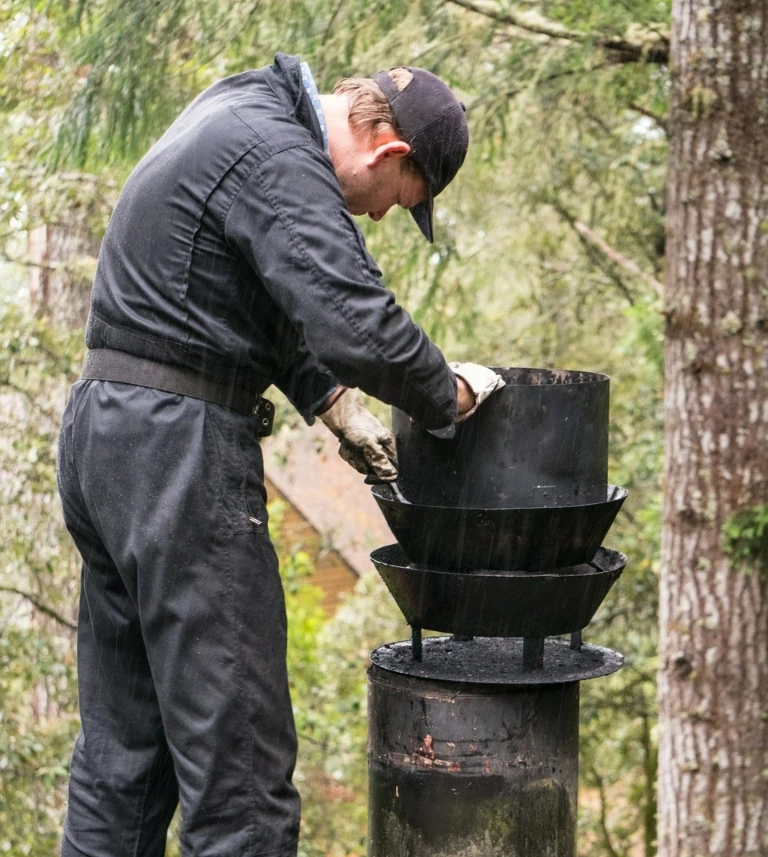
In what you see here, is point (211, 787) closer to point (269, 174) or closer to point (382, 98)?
point (269, 174)

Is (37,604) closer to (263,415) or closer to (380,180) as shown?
(263,415)

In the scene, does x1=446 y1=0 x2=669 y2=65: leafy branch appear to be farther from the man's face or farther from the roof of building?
the roof of building

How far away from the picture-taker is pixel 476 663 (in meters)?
2.98

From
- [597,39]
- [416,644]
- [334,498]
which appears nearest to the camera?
[416,644]

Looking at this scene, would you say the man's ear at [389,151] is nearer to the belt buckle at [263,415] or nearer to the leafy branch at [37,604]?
the belt buckle at [263,415]

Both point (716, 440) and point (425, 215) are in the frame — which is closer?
point (425, 215)

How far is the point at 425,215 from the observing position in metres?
2.70

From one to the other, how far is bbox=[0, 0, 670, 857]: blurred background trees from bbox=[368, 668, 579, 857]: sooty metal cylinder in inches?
113

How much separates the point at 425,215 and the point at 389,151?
27 centimetres

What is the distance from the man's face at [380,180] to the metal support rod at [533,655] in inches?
44.3

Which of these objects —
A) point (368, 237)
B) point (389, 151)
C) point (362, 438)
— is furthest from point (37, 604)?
point (389, 151)

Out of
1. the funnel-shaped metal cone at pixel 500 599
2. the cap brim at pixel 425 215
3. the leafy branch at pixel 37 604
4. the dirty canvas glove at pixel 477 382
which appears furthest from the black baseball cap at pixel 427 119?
the leafy branch at pixel 37 604

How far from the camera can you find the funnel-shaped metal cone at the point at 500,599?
2.67 metres

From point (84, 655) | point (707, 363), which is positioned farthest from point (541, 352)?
point (84, 655)
